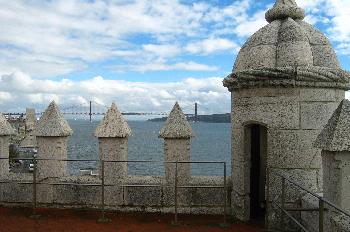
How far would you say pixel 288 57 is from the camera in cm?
791

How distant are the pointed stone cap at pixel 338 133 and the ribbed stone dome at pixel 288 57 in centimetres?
166

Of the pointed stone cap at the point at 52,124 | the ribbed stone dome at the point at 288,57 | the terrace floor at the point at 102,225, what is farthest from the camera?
the pointed stone cap at the point at 52,124

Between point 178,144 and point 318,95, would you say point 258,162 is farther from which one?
point 318,95

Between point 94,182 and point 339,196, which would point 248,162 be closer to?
→ point 339,196

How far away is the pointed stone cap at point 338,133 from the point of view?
5.92 metres

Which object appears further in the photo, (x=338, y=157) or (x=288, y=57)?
(x=288, y=57)

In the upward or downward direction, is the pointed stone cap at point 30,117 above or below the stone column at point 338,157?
above

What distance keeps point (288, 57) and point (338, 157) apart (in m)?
2.59

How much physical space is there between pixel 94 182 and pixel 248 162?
3485mm

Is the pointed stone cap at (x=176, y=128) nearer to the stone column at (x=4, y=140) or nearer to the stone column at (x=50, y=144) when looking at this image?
the stone column at (x=50, y=144)

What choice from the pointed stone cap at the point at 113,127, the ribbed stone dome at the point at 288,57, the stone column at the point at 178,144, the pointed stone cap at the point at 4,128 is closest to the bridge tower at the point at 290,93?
the ribbed stone dome at the point at 288,57

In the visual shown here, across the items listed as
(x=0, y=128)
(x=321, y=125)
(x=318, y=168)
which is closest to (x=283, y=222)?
(x=318, y=168)

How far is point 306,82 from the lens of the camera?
7.75 meters

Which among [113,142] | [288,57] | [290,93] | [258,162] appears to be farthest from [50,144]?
[288,57]
